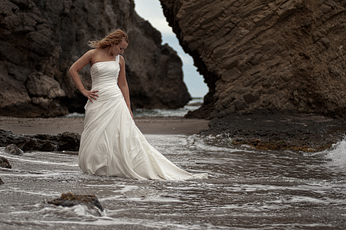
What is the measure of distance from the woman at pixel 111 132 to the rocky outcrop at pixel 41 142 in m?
2.40

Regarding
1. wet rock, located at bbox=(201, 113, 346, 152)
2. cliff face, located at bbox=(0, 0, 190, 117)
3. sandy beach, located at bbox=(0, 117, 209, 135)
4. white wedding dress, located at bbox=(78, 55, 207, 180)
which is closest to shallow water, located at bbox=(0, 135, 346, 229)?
white wedding dress, located at bbox=(78, 55, 207, 180)

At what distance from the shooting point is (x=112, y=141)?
189 inches

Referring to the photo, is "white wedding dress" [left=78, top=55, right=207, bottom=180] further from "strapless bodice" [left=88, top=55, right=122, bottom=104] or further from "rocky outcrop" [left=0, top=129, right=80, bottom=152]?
"rocky outcrop" [left=0, top=129, right=80, bottom=152]

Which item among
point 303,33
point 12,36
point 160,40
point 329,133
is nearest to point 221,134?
point 329,133

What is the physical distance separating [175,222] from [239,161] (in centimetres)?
425

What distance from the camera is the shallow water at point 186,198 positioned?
2.82 metres

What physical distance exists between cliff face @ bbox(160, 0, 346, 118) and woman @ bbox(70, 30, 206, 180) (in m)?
10.5

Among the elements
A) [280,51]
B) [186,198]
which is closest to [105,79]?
[186,198]

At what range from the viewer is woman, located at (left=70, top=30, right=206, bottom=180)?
4.75 meters

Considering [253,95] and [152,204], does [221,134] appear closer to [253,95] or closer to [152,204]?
[253,95]

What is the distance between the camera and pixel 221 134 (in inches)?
428

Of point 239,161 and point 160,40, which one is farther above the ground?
point 160,40

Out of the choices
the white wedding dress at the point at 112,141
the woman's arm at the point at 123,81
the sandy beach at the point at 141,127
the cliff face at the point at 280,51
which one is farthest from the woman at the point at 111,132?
the cliff face at the point at 280,51

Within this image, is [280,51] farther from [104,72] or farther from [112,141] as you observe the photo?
[112,141]
